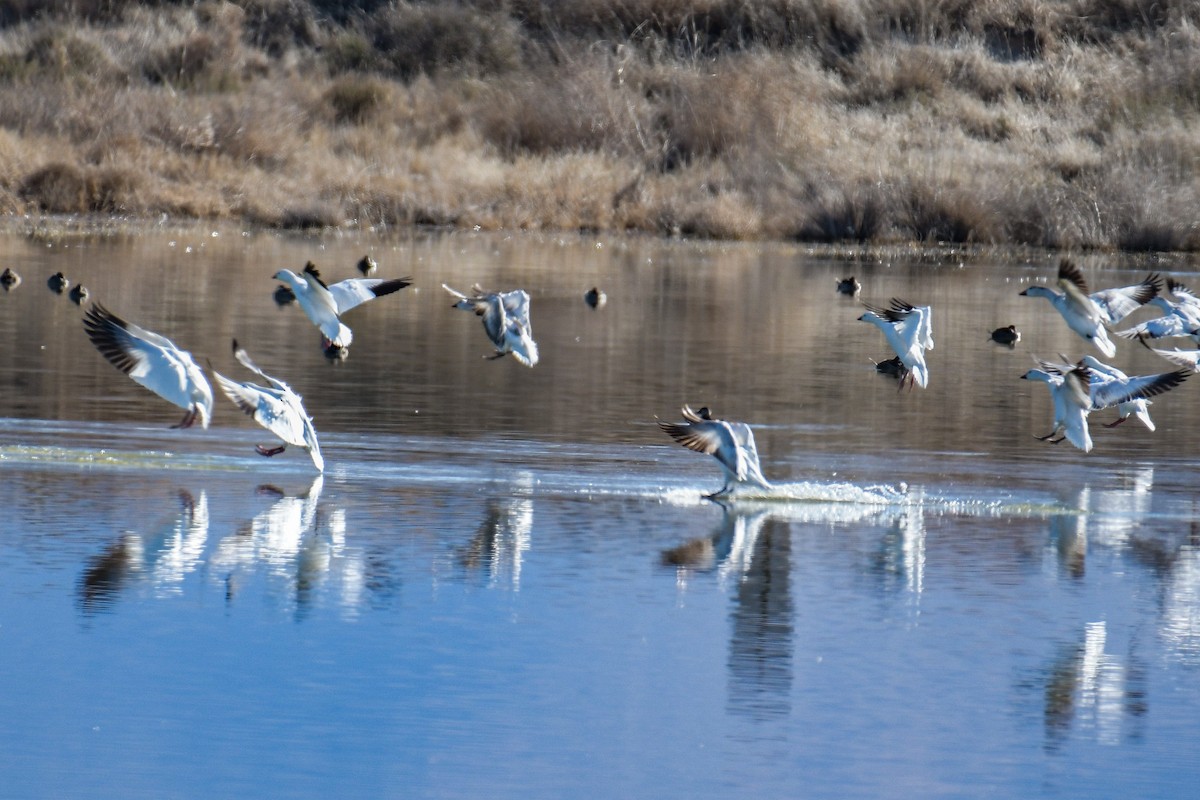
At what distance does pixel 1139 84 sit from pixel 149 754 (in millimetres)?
37333

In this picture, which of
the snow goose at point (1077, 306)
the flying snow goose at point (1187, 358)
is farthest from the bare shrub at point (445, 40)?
the flying snow goose at point (1187, 358)

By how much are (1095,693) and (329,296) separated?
566 cm

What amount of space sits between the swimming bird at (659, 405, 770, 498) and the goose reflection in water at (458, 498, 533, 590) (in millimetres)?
726

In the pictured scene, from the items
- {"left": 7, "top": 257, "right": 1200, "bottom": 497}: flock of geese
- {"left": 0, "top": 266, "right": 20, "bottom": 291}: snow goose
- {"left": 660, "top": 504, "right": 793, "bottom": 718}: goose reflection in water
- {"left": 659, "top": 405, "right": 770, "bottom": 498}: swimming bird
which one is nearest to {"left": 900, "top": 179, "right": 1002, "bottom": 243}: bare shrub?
{"left": 7, "top": 257, "right": 1200, "bottom": 497}: flock of geese

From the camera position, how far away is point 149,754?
5586mm

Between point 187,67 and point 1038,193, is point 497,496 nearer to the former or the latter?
point 1038,193

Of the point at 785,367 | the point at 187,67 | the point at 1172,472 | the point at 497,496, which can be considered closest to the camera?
the point at 497,496

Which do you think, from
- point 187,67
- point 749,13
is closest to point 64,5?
point 187,67

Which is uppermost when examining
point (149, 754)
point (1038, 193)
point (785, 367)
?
point (1038, 193)

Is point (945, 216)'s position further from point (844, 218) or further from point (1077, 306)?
point (1077, 306)

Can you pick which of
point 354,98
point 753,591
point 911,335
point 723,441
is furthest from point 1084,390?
point 354,98

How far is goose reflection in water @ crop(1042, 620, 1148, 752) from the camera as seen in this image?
615 cm

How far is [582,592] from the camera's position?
24.7ft

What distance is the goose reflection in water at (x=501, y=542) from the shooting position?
25.7 ft
